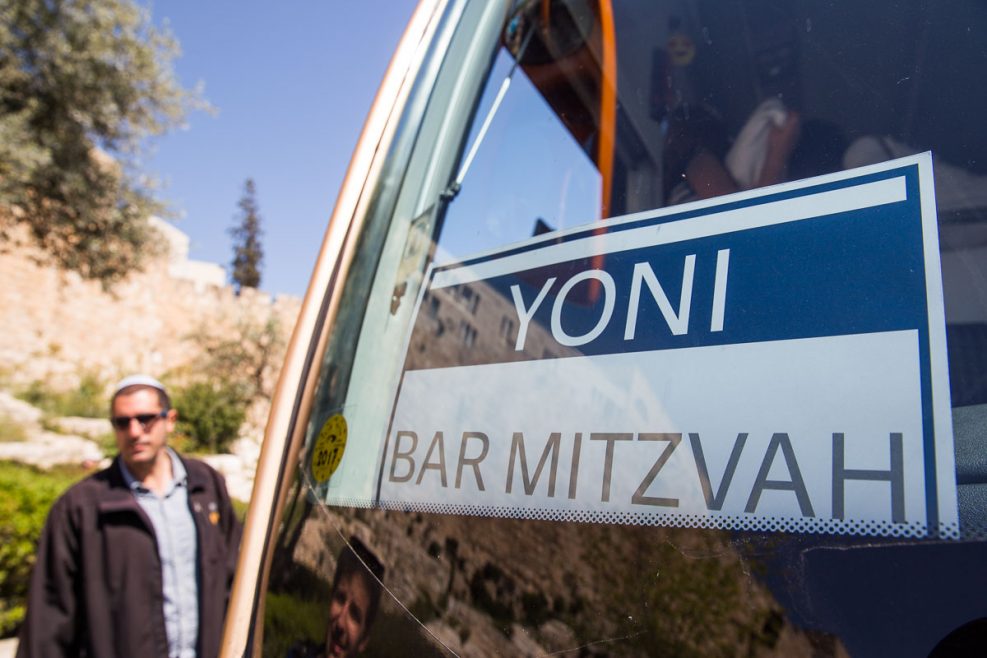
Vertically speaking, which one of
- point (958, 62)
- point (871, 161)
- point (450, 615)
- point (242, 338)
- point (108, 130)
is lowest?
point (450, 615)

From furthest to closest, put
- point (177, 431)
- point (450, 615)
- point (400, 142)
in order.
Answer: point (177, 431)
point (400, 142)
point (450, 615)

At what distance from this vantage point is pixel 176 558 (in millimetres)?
2281

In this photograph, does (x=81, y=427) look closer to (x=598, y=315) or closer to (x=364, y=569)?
(x=364, y=569)

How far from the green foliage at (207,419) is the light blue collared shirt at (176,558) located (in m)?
12.5

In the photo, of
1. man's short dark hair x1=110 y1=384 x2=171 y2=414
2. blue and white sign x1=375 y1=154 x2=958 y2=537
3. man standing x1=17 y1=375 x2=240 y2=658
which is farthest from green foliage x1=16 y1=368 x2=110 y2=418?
blue and white sign x1=375 y1=154 x2=958 y2=537

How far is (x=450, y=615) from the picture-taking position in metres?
0.86

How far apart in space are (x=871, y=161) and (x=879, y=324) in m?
0.20

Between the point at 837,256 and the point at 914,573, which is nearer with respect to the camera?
the point at 914,573

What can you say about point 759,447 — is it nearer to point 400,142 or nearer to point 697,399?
point 697,399

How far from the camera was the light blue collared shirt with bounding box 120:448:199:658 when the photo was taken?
2225mm

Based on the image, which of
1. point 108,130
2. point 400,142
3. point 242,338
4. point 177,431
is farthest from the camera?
point 242,338

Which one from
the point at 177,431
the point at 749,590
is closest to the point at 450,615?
the point at 749,590

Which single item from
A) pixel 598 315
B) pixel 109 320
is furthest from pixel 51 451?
pixel 598 315

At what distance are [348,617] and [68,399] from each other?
1628cm
